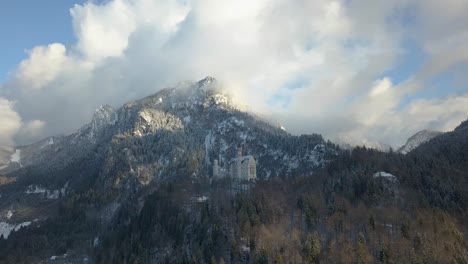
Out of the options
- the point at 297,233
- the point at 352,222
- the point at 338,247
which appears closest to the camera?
the point at 338,247

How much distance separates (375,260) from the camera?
534ft

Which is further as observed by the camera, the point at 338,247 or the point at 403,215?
the point at 403,215

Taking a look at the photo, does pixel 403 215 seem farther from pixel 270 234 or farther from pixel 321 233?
pixel 270 234

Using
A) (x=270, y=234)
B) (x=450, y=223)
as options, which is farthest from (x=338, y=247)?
(x=450, y=223)

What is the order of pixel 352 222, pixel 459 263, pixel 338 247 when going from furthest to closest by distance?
1. pixel 352 222
2. pixel 338 247
3. pixel 459 263

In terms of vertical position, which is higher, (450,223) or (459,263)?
(450,223)

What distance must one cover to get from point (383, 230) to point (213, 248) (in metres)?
69.3

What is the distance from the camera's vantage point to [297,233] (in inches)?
7121

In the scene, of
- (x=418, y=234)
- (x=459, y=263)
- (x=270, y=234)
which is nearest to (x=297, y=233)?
(x=270, y=234)

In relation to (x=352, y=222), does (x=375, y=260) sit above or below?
below

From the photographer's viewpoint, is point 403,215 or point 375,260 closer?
point 375,260

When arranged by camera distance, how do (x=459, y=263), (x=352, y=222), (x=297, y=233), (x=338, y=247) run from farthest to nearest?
(x=352, y=222) → (x=297, y=233) → (x=338, y=247) → (x=459, y=263)

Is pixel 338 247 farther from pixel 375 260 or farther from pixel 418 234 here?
pixel 418 234

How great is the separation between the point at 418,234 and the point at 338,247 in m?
32.6
